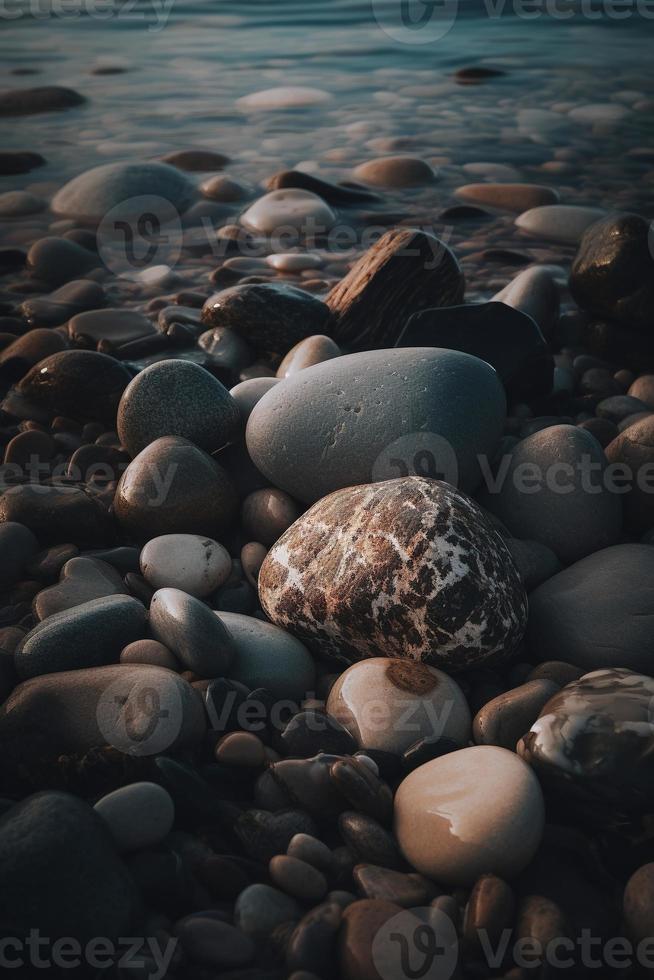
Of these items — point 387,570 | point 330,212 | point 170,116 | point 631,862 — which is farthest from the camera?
point 170,116

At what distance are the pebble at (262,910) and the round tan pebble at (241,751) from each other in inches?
14.1

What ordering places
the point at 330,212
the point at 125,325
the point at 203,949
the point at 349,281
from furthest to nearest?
1. the point at 330,212
2. the point at 125,325
3. the point at 349,281
4. the point at 203,949

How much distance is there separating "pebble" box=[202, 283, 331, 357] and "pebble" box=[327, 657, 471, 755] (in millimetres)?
2236

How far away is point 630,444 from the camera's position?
10.2ft

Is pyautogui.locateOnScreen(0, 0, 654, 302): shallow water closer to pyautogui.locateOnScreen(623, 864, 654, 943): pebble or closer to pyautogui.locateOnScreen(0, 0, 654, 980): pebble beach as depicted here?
pyautogui.locateOnScreen(0, 0, 654, 980): pebble beach

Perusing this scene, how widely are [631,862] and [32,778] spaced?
1.43m

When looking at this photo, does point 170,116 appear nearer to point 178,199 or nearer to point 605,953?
point 178,199

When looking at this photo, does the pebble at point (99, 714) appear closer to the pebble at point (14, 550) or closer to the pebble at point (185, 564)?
the pebble at point (185, 564)

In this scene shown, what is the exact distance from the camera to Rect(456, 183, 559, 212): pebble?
656 centimetres

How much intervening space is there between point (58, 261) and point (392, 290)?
7.87 ft

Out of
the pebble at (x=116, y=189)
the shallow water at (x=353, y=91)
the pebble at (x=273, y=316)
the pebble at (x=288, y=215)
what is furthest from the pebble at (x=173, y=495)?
the pebble at (x=116, y=189)

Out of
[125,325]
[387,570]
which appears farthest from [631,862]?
[125,325]

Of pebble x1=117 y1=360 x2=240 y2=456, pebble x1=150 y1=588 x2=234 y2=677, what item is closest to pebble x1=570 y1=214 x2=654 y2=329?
pebble x1=117 y1=360 x2=240 y2=456

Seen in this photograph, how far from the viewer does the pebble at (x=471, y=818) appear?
1854 mm
